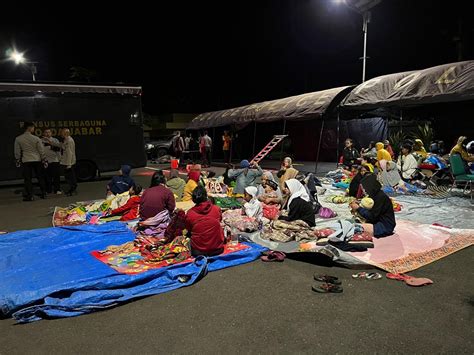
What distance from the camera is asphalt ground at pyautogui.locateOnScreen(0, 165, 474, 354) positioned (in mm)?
2979

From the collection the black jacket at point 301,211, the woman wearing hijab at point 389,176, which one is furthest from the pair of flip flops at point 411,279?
the woman wearing hijab at point 389,176

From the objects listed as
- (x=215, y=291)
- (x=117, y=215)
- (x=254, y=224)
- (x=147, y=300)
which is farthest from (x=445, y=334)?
(x=117, y=215)

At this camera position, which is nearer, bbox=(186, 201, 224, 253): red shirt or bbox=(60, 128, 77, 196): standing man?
bbox=(186, 201, 224, 253): red shirt

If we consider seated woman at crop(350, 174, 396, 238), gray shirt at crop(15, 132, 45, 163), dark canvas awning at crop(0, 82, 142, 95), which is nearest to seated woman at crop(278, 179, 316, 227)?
seated woman at crop(350, 174, 396, 238)

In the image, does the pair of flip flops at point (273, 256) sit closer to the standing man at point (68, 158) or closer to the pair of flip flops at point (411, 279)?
the pair of flip flops at point (411, 279)

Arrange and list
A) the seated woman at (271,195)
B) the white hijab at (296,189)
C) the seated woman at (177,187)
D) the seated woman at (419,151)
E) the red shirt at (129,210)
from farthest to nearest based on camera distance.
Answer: the seated woman at (419,151) < the seated woman at (177,187) < the seated woman at (271,195) < the red shirt at (129,210) < the white hijab at (296,189)

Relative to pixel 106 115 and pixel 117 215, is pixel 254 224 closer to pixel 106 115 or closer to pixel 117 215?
pixel 117 215

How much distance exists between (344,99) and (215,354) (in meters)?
12.1

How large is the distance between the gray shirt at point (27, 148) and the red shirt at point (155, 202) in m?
5.47

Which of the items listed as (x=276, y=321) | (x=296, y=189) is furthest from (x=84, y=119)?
(x=276, y=321)

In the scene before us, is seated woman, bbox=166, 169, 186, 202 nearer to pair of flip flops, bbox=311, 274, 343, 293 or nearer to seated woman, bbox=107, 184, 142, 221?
seated woman, bbox=107, 184, 142, 221

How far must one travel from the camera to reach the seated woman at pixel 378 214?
5.67m

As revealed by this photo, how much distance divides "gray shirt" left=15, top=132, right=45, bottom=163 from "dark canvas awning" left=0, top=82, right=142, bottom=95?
3.44 meters

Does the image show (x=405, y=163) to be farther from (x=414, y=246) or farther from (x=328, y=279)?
(x=328, y=279)
